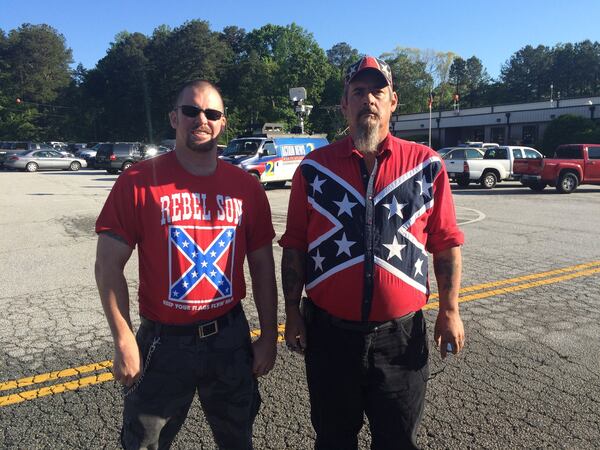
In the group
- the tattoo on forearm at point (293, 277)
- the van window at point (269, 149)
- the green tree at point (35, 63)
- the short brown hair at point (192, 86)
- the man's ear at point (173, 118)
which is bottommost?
the tattoo on forearm at point (293, 277)

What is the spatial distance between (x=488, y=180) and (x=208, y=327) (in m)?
18.7

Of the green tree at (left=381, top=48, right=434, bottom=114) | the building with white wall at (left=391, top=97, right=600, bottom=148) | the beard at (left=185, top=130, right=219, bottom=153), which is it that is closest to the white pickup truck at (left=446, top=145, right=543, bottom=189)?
the beard at (left=185, top=130, right=219, bottom=153)

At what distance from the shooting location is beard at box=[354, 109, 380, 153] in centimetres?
218

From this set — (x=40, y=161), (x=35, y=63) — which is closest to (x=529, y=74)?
(x=35, y=63)

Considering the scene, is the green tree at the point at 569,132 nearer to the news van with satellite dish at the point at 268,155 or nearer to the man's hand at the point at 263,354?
the news van with satellite dish at the point at 268,155

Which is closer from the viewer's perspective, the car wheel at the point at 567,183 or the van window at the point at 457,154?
the car wheel at the point at 567,183

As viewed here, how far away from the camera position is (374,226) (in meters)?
2.10

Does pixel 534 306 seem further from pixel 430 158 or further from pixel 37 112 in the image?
pixel 37 112

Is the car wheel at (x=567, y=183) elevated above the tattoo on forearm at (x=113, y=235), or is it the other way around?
the tattoo on forearm at (x=113, y=235)

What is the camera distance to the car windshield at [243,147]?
58.3ft

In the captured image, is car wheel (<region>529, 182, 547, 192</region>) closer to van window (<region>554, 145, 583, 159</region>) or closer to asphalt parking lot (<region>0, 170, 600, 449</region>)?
van window (<region>554, 145, 583, 159</region>)

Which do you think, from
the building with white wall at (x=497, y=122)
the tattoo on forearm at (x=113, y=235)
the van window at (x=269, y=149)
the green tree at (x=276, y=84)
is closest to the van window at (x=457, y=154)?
the van window at (x=269, y=149)

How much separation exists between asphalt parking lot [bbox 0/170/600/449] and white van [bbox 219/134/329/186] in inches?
393

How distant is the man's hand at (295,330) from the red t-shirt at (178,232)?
291mm
